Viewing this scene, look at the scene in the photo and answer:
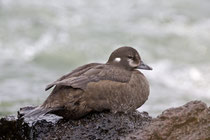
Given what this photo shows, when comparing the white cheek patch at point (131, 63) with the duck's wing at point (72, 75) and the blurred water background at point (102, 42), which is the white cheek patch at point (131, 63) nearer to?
the duck's wing at point (72, 75)

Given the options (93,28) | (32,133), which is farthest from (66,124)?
(93,28)

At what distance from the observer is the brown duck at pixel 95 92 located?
206 inches

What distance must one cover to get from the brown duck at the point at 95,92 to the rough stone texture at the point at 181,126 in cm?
80

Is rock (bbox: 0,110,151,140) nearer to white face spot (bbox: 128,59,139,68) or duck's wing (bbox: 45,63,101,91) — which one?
duck's wing (bbox: 45,63,101,91)

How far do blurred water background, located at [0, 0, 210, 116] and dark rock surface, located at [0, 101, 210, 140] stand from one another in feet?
14.4

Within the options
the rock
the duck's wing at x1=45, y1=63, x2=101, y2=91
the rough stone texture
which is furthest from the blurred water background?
the rough stone texture

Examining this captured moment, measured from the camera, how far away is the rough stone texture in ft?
14.5

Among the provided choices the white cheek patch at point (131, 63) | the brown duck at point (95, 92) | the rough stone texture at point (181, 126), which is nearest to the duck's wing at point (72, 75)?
the brown duck at point (95, 92)

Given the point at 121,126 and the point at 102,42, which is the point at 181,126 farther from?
the point at 102,42

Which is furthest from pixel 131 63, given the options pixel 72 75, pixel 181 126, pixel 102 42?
pixel 102 42

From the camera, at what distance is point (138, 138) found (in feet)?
14.8

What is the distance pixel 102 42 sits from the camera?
489 inches

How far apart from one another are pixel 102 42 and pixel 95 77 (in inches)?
274

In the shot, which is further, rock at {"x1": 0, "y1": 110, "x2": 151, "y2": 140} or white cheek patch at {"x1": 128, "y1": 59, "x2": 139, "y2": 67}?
white cheek patch at {"x1": 128, "y1": 59, "x2": 139, "y2": 67}
